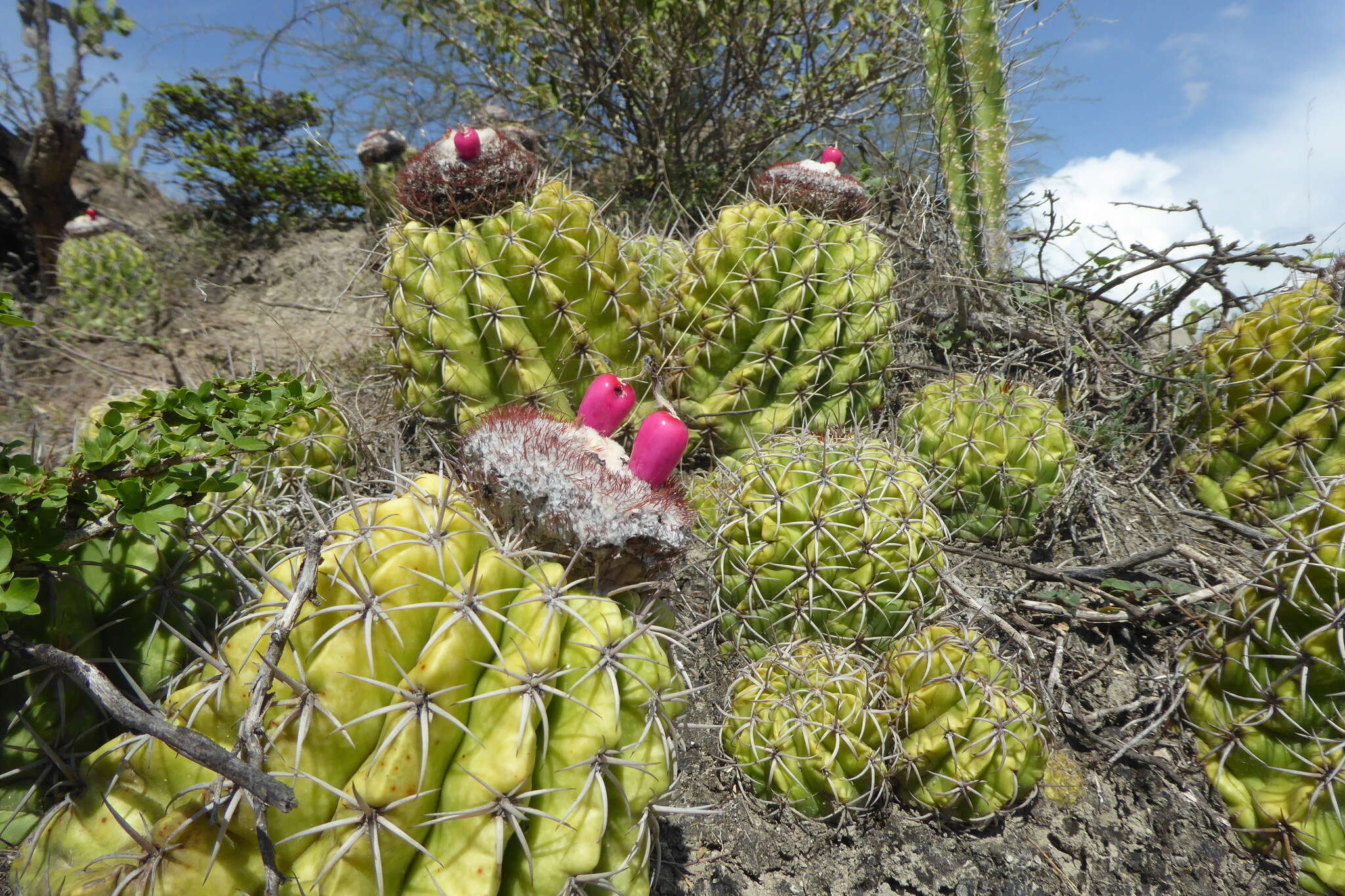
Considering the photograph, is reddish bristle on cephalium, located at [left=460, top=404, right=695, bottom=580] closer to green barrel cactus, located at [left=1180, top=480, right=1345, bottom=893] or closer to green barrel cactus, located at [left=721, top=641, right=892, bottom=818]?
green barrel cactus, located at [left=721, top=641, right=892, bottom=818]

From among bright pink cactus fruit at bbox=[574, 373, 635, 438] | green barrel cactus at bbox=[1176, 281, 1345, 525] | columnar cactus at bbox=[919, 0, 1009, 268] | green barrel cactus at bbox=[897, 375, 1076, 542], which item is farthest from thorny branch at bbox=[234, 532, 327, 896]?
columnar cactus at bbox=[919, 0, 1009, 268]

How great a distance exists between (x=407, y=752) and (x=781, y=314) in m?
2.09

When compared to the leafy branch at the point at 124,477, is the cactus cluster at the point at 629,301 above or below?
above

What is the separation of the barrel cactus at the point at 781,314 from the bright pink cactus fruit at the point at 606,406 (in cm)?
113

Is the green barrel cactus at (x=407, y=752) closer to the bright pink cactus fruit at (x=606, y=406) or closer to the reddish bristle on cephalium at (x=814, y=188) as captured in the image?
the bright pink cactus fruit at (x=606, y=406)

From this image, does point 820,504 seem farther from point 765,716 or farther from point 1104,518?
point 1104,518

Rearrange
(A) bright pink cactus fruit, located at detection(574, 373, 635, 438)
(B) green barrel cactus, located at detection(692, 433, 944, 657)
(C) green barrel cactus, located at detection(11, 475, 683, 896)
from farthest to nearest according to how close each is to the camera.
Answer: (B) green barrel cactus, located at detection(692, 433, 944, 657) < (A) bright pink cactus fruit, located at detection(574, 373, 635, 438) < (C) green barrel cactus, located at detection(11, 475, 683, 896)

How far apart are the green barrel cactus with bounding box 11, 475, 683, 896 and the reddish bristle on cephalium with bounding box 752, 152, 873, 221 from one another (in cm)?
209

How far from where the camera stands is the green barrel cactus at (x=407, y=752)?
1.10m

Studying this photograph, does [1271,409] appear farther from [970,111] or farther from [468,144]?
[468,144]

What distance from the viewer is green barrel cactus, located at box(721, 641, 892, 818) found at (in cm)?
184

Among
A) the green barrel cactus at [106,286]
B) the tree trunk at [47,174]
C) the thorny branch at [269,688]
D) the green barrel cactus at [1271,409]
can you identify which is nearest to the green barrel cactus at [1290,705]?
the green barrel cactus at [1271,409]

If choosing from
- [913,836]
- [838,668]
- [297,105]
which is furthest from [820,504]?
[297,105]

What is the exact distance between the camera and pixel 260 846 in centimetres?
103
